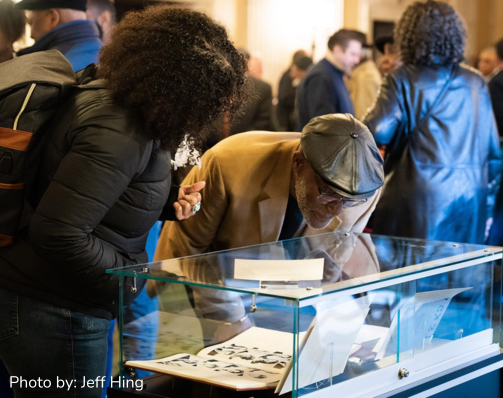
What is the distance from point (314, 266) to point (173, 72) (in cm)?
57

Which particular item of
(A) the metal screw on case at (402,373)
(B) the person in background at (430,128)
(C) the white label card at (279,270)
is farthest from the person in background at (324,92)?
(A) the metal screw on case at (402,373)

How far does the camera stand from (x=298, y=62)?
7.63m

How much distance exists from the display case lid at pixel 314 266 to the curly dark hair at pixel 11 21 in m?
1.62

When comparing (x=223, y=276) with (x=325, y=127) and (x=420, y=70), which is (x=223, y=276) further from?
(x=420, y=70)

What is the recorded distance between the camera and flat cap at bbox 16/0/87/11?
2793 millimetres

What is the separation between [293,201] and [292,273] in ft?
2.66

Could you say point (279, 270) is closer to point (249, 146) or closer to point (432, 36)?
point (249, 146)

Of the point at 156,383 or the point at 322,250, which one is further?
the point at 322,250

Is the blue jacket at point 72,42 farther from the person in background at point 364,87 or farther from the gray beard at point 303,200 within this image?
the person in background at point 364,87

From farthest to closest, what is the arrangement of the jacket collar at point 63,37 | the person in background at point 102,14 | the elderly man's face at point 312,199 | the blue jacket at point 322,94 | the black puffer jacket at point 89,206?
the blue jacket at point 322,94 < the person in background at point 102,14 < the jacket collar at point 63,37 < the elderly man's face at point 312,199 < the black puffer jacket at point 89,206

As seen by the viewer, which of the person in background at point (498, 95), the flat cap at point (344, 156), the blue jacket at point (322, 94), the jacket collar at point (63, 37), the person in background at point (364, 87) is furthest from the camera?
the person in background at point (364, 87)

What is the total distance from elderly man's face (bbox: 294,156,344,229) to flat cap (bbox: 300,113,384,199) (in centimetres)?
8

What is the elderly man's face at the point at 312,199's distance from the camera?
2137 mm

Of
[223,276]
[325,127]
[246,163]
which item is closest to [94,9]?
[246,163]
